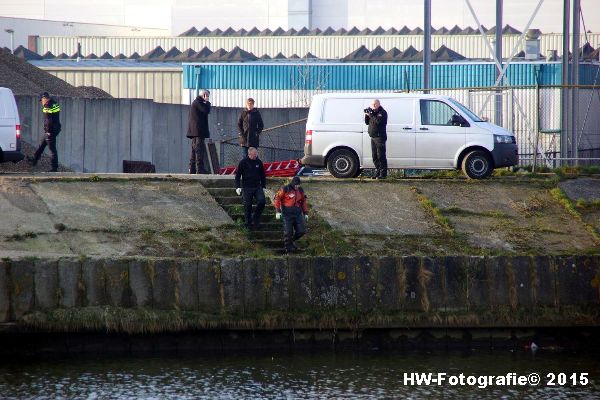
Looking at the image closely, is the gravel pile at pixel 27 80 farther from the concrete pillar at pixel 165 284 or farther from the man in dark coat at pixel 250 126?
the concrete pillar at pixel 165 284

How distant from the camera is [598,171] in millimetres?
21219

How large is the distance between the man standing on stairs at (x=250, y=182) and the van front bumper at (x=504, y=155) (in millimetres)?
5224

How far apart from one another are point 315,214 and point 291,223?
5.35ft

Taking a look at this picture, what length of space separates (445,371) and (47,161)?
13.9 m

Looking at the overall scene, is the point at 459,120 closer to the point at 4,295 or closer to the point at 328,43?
the point at 4,295

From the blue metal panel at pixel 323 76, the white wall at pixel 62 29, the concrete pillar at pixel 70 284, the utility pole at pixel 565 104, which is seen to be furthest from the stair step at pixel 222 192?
the white wall at pixel 62 29

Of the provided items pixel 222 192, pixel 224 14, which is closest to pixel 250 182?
pixel 222 192

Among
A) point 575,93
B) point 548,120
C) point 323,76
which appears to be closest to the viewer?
point 575,93

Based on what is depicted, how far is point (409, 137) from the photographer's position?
816 inches

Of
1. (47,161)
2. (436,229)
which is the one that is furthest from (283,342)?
(47,161)

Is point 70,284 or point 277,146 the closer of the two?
point 70,284

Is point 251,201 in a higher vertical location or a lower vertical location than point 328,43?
lower

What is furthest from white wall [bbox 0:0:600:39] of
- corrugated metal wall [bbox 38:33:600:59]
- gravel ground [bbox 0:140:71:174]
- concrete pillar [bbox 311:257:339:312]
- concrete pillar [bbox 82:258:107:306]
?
concrete pillar [bbox 82:258:107:306]

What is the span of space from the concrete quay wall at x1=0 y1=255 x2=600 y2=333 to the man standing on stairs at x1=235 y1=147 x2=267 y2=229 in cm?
196
